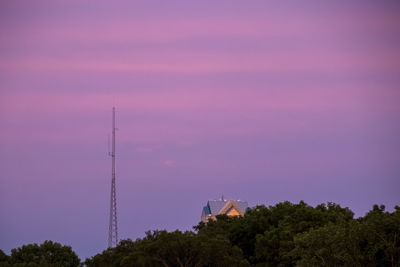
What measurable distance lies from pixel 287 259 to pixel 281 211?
13.6m

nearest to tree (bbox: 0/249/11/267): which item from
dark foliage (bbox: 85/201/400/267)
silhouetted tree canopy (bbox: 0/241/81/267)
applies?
silhouetted tree canopy (bbox: 0/241/81/267)

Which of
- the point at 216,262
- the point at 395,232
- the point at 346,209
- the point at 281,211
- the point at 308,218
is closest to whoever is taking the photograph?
the point at 395,232

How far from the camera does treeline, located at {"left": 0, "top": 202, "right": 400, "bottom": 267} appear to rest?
55.8 m

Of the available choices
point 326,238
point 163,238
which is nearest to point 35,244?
point 163,238

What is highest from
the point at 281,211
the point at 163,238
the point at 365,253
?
the point at 281,211

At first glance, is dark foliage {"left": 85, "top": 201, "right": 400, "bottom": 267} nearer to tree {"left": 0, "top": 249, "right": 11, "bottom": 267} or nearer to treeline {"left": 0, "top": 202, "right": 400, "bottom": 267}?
treeline {"left": 0, "top": 202, "right": 400, "bottom": 267}

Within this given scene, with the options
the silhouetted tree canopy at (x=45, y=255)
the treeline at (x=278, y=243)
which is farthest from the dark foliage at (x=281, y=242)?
the silhouetted tree canopy at (x=45, y=255)

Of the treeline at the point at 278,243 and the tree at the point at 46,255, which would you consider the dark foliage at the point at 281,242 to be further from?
the tree at the point at 46,255

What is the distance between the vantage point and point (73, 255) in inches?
3797

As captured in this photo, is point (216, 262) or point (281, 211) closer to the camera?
point (216, 262)

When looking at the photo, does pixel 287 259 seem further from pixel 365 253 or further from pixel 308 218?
pixel 365 253

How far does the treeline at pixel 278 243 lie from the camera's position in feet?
183

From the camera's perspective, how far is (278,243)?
7469 cm

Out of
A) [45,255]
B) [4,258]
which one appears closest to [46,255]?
[45,255]
